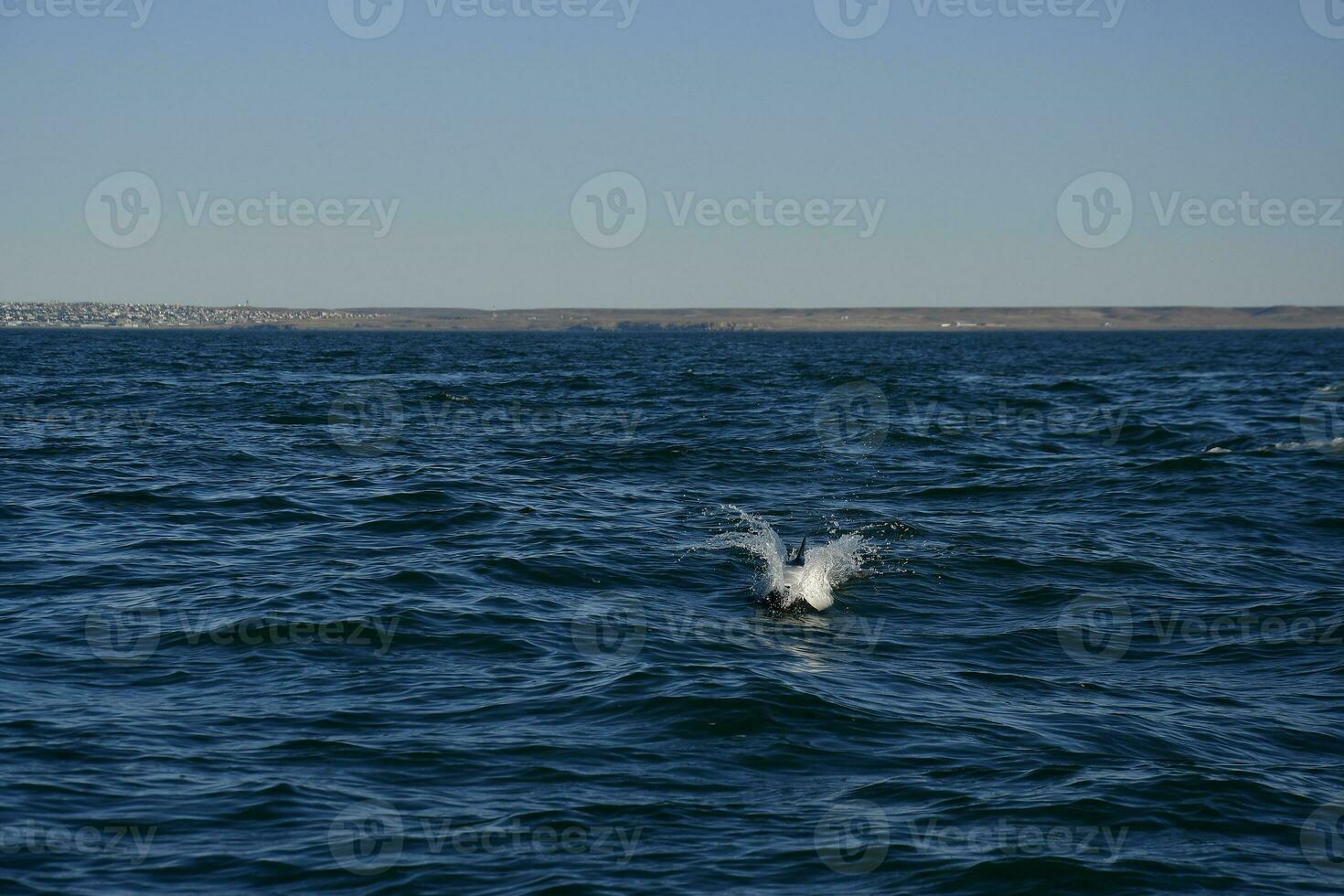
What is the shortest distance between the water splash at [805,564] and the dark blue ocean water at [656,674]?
26cm

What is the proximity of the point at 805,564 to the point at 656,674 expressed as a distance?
464cm

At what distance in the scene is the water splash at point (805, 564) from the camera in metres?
17.1

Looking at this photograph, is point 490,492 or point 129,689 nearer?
point 129,689

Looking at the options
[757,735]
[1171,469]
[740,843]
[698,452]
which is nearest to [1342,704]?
[757,735]

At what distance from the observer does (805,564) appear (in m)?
17.4

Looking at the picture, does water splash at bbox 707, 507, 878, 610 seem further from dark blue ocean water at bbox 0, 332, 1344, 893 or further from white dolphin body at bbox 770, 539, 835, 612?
dark blue ocean water at bbox 0, 332, 1344, 893

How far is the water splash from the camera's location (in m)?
17.1

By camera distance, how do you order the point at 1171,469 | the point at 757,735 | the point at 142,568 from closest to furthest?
the point at 757,735 < the point at 142,568 < the point at 1171,469

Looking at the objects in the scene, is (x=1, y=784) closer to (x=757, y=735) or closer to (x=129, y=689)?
(x=129, y=689)

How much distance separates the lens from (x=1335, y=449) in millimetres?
33219

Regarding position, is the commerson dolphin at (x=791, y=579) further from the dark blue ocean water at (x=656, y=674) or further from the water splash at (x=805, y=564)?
the dark blue ocean water at (x=656, y=674)

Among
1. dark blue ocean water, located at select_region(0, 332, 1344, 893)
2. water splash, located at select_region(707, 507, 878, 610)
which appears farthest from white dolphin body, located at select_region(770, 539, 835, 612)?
dark blue ocean water, located at select_region(0, 332, 1344, 893)

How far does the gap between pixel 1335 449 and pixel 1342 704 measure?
22.9 m

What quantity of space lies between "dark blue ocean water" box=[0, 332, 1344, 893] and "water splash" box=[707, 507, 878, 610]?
264 millimetres
